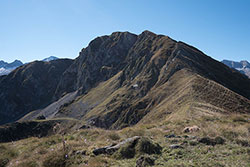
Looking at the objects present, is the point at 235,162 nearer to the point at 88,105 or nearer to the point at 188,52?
the point at 188,52

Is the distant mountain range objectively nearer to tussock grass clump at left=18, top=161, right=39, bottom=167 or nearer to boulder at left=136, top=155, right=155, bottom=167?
boulder at left=136, top=155, right=155, bottom=167

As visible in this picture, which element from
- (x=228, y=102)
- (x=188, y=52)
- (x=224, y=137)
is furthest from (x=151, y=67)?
(x=224, y=137)

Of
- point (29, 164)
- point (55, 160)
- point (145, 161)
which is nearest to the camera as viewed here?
point (145, 161)

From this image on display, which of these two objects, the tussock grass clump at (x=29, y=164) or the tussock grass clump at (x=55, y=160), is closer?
the tussock grass clump at (x=55, y=160)

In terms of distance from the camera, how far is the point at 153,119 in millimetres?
61000

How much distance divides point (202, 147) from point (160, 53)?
424 feet

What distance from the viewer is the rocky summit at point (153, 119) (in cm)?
747

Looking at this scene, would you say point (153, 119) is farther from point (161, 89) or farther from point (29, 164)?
point (29, 164)

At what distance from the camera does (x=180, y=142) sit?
28.5 ft

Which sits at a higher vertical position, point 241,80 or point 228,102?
point 241,80

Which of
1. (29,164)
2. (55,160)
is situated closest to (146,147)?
(55,160)

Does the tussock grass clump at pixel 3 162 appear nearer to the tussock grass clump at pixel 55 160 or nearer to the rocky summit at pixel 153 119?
the rocky summit at pixel 153 119

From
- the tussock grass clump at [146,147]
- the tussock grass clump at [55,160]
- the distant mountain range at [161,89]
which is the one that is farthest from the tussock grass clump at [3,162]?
the distant mountain range at [161,89]

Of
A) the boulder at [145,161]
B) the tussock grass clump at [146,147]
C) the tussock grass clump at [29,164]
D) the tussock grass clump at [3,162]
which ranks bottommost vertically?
the tussock grass clump at [3,162]
